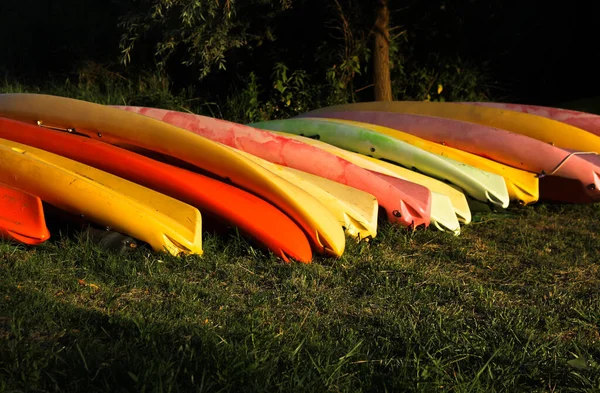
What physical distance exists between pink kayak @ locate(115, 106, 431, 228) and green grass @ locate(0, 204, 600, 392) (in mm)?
136

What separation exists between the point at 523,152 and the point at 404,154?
0.78 metres

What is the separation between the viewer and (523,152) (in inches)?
193

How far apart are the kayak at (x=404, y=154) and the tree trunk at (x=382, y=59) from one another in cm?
192

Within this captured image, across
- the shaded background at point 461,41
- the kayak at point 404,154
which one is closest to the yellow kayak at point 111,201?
the kayak at point 404,154

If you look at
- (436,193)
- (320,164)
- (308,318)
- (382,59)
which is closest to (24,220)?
(308,318)

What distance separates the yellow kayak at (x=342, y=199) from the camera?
3.84 m

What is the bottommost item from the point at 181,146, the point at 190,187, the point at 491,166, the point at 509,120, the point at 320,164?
the point at 491,166

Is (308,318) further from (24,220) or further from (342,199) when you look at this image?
(24,220)

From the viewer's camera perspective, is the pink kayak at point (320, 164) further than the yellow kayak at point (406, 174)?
No

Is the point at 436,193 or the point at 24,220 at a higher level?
the point at 24,220

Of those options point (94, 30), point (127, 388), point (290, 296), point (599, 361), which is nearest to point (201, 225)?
point (290, 296)

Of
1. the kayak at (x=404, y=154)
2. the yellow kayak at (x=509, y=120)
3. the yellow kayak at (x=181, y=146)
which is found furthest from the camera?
the yellow kayak at (x=509, y=120)

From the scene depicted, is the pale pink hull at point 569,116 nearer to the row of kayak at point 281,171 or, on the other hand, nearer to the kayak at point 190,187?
the row of kayak at point 281,171

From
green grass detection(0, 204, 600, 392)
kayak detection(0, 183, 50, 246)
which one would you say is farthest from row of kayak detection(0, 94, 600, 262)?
green grass detection(0, 204, 600, 392)
